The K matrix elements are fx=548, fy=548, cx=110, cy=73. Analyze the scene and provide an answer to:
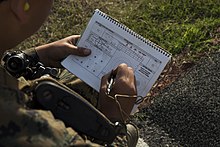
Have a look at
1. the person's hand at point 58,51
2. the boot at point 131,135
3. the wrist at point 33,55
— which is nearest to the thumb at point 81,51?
the person's hand at point 58,51

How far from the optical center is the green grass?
12.7ft

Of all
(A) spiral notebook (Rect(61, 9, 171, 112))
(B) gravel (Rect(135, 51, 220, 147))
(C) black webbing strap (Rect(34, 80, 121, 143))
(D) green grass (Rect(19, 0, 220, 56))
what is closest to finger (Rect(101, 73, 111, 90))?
(A) spiral notebook (Rect(61, 9, 171, 112))

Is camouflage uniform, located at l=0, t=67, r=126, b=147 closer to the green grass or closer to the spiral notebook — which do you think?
the spiral notebook

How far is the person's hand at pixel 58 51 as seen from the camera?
94.3 inches

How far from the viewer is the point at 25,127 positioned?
56.8 inches

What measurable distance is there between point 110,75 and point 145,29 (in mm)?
1970

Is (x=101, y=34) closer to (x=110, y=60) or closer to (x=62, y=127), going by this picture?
(x=110, y=60)

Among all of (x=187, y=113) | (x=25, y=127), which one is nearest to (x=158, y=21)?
(x=187, y=113)

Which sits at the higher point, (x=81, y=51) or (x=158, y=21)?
(x=81, y=51)

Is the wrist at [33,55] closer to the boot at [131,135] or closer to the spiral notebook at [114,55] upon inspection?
the spiral notebook at [114,55]

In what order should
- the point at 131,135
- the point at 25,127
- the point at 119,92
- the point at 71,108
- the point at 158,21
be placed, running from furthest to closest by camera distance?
1. the point at 158,21
2. the point at 131,135
3. the point at 119,92
4. the point at 71,108
5. the point at 25,127

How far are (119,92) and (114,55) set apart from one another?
268 millimetres

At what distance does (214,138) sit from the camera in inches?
120

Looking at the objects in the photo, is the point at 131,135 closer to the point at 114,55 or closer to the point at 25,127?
the point at 114,55
